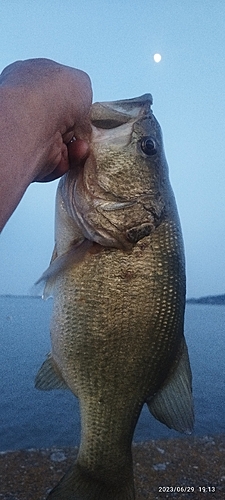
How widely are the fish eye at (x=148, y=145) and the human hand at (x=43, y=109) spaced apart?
417 mm

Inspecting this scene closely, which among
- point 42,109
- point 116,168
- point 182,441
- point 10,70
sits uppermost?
point 10,70

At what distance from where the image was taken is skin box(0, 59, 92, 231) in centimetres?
144

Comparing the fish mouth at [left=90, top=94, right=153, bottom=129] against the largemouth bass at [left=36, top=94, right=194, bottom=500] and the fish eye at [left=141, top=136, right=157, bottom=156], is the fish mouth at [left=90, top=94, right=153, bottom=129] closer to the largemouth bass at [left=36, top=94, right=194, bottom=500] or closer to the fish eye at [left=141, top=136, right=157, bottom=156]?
the largemouth bass at [left=36, top=94, right=194, bottom=500]

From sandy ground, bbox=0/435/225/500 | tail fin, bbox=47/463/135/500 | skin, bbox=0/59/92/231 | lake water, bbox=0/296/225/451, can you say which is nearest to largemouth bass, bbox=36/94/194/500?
tail fin, bbox=47/463/135/500

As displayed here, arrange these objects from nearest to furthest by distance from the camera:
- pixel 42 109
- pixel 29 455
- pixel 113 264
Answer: pixel 42 109 → pixel 113 264 → pixel 29 455

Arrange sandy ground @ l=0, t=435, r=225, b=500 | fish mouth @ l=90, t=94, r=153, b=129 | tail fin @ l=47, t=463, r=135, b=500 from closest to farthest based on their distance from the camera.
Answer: fish mouth @ l=90, t=94, r=153, b=129 → tail fin @ l=47, t=463, r=135, b=500 → sandy ground @ l=0, t=435, r=225, b=500

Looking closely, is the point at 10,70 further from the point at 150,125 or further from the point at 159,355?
Answer: the point at 159,355

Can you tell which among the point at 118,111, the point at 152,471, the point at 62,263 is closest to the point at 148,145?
the point at 118,111

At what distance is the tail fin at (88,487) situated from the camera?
7.03 ft

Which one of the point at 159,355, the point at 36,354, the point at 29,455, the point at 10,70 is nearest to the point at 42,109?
the point at 10,70

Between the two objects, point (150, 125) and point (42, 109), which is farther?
point (150, 125)

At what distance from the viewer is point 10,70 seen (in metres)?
1.65

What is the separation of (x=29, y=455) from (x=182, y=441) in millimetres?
2779

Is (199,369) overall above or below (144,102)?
below
